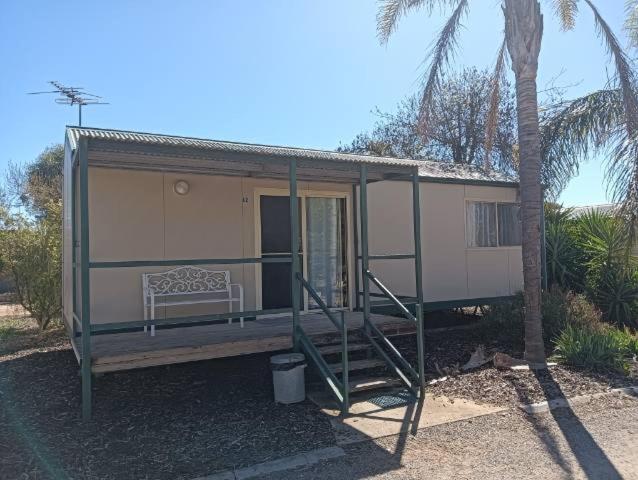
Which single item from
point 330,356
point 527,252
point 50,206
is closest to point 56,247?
point 50,206

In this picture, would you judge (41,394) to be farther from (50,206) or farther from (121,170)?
(50,206)

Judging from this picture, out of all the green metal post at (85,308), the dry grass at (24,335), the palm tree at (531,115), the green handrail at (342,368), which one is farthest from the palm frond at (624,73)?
the dry grass at (24,335)

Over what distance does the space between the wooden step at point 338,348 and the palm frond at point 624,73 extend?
541cm

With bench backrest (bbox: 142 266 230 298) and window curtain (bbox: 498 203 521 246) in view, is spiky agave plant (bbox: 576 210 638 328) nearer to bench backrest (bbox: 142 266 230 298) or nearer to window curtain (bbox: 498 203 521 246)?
window curtain (bbox: 498 203 521 246)

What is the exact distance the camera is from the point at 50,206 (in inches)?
450

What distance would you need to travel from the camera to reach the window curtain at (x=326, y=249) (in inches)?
334

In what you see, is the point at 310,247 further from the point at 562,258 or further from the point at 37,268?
the point at 562,258

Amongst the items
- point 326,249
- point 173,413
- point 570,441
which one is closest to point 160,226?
point 326,249

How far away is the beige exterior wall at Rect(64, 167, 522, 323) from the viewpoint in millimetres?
7000

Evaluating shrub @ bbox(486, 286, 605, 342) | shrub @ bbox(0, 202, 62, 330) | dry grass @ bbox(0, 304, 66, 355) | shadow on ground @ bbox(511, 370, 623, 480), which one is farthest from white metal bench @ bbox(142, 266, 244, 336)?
shrub @ bbox(486, 286, 605, 342)

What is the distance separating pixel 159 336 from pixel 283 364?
5.87 feet

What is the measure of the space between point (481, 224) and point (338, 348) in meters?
5.31

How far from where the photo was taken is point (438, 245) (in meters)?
9.77

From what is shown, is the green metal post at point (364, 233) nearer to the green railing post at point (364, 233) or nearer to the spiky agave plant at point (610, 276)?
the green railing post at point (364, 233)
